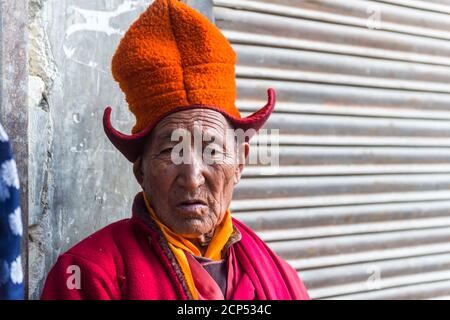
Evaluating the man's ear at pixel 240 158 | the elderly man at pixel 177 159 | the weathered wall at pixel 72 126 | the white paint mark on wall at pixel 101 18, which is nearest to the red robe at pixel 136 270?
the elderly man at pixel 177 159

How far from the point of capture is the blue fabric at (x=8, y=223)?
162 centimetres

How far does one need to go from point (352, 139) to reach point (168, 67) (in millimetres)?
1705

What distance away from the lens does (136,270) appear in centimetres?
196

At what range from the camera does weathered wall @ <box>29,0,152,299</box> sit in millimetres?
2342

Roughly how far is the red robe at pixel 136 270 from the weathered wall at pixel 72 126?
1.25 feet

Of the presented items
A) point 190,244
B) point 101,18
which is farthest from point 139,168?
point 101,18

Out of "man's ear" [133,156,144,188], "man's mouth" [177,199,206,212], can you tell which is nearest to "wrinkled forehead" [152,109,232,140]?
"man's ear" [133,156,144,188]

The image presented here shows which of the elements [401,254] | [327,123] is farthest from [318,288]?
[327,123]

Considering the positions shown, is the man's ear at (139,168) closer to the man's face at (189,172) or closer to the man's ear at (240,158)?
the man's face at (189,172)

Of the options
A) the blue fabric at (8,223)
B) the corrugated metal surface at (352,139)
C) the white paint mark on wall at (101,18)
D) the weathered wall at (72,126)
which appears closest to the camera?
the blue fabric at (8,223)

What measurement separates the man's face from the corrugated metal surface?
0.92 meters

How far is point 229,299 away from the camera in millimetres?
2076

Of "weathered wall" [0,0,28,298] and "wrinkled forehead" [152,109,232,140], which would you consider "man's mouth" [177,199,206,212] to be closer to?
"wrinkled forehead" [152,109,232,140]
